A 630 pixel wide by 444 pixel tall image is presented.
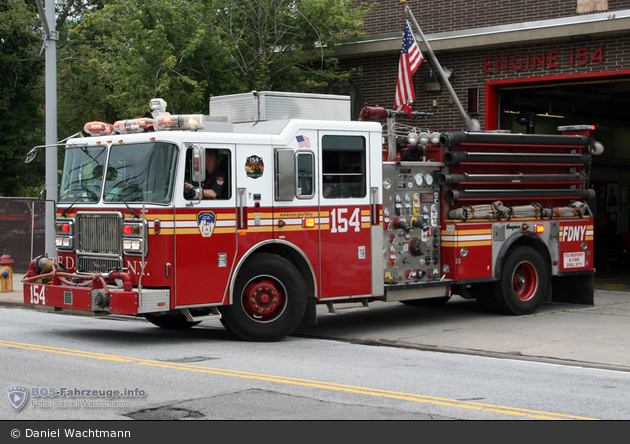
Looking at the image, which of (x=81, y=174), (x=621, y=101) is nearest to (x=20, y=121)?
(x=81, y=174)

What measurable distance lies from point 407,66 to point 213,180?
24.3 feet

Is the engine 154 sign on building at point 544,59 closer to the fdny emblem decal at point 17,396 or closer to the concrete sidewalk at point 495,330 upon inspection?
the concrete sidewalk at point 495,330

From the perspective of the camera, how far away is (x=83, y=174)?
424 inches

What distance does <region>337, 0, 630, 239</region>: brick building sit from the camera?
15672 mm

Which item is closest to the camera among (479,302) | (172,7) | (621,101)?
(479,302)

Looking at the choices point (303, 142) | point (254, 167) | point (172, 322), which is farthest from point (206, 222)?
point (172, 322)

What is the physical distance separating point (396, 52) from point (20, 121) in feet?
48.5

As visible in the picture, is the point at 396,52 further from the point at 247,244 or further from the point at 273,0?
the point at 247,244

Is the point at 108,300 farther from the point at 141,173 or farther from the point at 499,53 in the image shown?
the point at 499,53

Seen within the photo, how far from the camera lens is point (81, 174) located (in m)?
10.8

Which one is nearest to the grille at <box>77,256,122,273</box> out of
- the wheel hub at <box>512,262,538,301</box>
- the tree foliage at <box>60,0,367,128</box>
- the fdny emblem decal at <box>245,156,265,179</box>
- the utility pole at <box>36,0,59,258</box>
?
the fdny emblem decal at <box>245,156,265,179</box>

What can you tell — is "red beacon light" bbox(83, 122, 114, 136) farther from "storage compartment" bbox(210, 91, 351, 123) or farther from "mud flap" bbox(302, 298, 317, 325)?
"mud flap" bbox(302, 298, 317, 325)

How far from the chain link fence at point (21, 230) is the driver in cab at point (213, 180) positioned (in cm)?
1230
